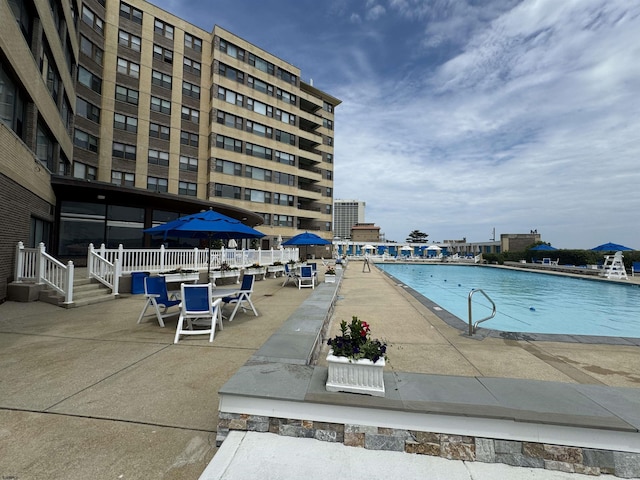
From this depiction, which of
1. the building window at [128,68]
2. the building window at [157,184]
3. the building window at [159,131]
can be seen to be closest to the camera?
the building window at [128,68]

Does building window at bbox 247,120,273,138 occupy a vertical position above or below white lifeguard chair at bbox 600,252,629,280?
above

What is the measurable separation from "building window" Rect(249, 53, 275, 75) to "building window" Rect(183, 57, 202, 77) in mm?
6569

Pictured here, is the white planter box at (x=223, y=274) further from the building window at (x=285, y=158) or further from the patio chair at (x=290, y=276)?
the building window at (x=285, y=158)

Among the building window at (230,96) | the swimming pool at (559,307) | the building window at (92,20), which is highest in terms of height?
the building window at (92,20)

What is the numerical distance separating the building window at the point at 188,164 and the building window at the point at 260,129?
25.7 feet

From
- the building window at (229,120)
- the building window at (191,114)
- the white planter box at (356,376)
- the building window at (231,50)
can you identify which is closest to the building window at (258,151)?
the building window at (229,120)

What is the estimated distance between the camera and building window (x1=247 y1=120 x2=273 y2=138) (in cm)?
3604

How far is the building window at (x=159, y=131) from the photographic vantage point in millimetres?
28950

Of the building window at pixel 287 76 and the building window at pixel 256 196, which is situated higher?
the building window at pixel 287 76

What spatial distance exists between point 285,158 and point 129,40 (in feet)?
63.5

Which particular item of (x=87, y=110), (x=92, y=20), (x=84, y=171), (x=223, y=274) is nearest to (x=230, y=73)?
(x=92, y=20)

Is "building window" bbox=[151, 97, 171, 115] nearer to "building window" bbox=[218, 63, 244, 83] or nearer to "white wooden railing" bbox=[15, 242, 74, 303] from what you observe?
"building window" bbox=[218, 63, 244, 83]

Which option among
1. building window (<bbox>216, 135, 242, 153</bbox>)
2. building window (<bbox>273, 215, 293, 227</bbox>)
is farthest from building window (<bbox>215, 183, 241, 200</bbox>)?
building window (<bbox>273, 215, 293, 227</bbox>)

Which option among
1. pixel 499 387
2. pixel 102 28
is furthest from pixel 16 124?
pixel 102 28
